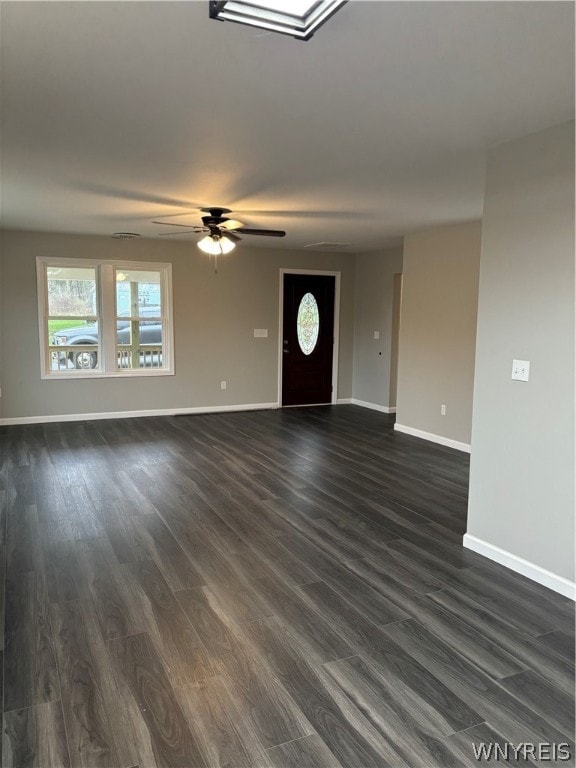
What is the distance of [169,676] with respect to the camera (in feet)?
7.13

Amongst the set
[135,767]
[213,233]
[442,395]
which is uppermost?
[213,233]

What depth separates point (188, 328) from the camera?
7.70m

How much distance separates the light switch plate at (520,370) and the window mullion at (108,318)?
5.70 m

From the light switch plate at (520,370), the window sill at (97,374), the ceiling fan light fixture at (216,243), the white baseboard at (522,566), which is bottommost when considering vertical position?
the white baseboard at (522,566)

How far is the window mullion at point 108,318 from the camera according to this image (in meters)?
7.16

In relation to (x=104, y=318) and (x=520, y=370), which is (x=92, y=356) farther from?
(x=520, y=370)

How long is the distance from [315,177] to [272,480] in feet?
8.59

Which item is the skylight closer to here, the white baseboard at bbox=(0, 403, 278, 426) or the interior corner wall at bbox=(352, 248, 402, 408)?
the interior corner wall at bbox=(352, 248, 402, 408)

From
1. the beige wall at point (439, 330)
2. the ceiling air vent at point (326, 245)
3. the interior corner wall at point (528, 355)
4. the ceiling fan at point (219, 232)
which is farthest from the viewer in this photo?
the ceiling air vent at point (326, 245)

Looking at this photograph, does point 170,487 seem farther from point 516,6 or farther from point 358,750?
point 516,6

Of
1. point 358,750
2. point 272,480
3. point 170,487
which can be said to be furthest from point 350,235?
point 358,750

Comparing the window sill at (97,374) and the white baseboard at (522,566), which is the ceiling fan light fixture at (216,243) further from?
the white baseboard at (522,566)

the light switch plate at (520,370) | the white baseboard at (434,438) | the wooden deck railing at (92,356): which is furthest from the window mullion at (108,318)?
the light switch plate at (520,370)

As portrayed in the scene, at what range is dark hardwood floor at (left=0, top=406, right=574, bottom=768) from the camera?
6.14ft
